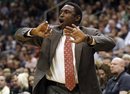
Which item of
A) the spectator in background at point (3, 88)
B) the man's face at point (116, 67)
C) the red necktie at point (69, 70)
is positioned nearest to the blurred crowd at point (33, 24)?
the spectator in background at point (3, 88)

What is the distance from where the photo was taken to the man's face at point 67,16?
5.91 m

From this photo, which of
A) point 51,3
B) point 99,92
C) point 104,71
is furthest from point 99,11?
point 99,92

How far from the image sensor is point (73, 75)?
5.90 meters

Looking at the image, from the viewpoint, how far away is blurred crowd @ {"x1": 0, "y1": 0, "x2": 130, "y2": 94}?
36.2ft

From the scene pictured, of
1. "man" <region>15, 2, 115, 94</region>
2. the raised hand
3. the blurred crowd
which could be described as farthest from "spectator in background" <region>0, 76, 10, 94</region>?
the raised hand

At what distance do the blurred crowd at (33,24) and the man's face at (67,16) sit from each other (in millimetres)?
3716

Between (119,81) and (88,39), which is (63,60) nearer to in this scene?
(88,39)

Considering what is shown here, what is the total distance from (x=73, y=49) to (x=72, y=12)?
1.35 ft

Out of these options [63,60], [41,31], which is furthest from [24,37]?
[63,60]

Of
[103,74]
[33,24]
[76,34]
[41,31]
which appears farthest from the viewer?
[33,24]

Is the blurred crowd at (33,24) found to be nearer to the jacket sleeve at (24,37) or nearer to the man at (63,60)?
the man at (63,60)

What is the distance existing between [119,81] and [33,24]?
1217 cm

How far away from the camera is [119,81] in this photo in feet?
26.4

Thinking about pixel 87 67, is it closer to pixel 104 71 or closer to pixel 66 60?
pixel 66 60
